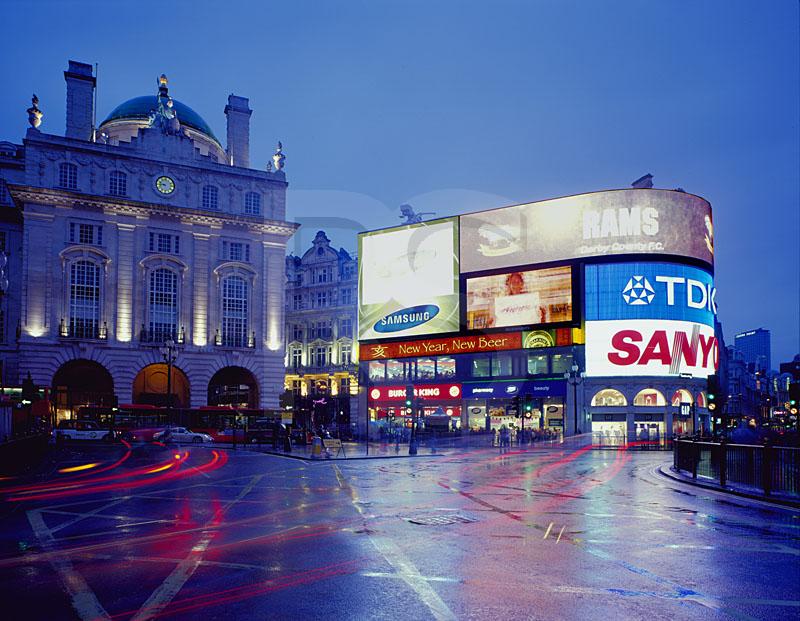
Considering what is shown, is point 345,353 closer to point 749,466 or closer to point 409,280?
point 409,280

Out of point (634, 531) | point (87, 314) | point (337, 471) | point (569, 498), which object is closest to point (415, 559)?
point (634, 531)

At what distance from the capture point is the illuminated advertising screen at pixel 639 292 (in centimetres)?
7112

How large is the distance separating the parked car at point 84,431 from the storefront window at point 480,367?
128 ft

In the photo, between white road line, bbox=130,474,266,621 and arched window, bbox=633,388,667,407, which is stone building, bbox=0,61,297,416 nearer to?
arched window, bbox=633,388,667,407

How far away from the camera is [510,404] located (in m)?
78.0

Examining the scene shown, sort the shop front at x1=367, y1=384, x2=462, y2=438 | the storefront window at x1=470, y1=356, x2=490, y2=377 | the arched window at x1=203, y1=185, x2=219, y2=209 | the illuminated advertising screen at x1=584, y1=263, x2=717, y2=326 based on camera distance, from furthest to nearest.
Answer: the storefront window at x1=470, y1=356, x2=490, y2=377 < the shop front at x1=367, y1=384, x2=462, y2=438 < the arched window at x1=203, y1=185, x2=219, y2=209 < the illuminated advertising screen at x1=584, y1=263, x2=717, y2=326

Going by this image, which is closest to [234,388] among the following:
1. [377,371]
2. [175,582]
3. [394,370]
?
[377,371]

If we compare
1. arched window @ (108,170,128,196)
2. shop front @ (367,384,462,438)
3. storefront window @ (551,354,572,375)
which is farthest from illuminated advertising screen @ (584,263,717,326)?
arched window @ (108,170,128,196)

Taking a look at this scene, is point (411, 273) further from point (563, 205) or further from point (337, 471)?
point (337, 471)

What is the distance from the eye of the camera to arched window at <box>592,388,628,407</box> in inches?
2857

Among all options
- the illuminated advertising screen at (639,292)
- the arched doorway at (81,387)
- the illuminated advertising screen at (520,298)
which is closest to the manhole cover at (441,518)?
the illuminated advertising screen at (520,298)

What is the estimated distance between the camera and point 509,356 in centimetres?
7912

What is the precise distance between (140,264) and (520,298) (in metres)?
36.4

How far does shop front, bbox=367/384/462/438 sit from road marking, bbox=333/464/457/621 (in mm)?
61668
